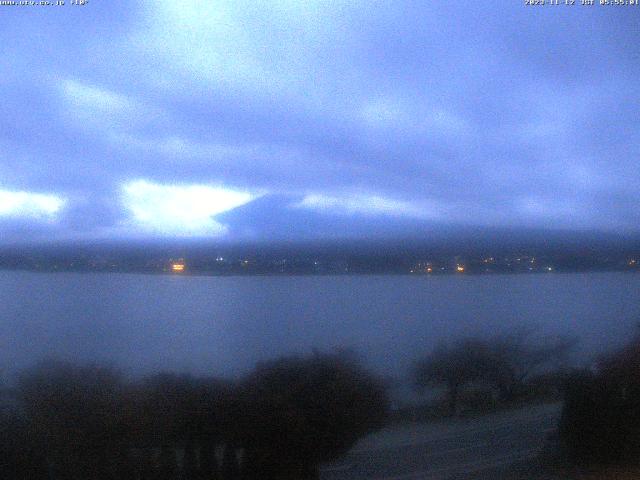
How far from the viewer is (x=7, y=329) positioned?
9.31ft

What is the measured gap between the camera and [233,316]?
9.70 ft

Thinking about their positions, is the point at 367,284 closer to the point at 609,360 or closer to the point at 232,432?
the point at 232,432

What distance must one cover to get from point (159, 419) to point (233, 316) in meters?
0.51

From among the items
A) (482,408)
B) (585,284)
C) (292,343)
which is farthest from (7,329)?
(585,284)

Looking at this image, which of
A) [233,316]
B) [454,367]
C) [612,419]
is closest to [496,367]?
[454,367]

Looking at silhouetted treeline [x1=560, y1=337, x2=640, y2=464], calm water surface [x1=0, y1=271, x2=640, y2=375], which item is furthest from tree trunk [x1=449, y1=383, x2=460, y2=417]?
silhouetted treeline [x1=560, y1=337, x2=640, y2=464]

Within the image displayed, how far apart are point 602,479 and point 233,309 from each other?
6.13ft

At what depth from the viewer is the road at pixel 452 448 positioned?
9.84 ft

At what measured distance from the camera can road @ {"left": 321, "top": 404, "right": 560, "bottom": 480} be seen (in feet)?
9.84

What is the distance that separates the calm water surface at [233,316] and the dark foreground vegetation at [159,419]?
7 centimetres

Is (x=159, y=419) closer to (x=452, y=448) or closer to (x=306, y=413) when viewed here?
(x=306, y=413)

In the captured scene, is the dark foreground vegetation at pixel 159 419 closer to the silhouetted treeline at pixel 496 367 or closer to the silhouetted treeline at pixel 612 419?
the silhouetted treeline at pixel 496 367

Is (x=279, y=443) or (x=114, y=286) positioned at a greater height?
(x=114, y=286)

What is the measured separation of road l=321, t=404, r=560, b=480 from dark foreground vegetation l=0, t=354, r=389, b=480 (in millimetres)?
223
